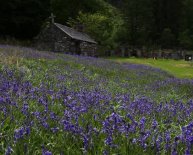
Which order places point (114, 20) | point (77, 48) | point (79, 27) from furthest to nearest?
point (114, 20) → point (79, 27) → point (77, 48)

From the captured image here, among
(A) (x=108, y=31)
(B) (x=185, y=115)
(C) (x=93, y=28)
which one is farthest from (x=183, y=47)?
(B) (x=185, y=115)

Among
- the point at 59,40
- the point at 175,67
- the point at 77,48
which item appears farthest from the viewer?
the point at 77,48

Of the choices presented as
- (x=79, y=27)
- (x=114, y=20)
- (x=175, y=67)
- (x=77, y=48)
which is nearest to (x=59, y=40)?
(x=77, y=48)

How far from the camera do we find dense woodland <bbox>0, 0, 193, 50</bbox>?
50.7 m

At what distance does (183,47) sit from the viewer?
307 feet

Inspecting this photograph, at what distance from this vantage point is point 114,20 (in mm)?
74875

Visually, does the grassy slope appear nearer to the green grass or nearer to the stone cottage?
the green grass

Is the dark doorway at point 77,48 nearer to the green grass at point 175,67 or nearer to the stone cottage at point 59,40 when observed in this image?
the stone cottage at point 59,40

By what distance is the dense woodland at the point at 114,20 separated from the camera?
5067 centimetres

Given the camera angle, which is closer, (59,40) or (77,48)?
(59,40)

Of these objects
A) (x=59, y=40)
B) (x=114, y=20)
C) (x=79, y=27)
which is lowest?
(x=59, y=40)

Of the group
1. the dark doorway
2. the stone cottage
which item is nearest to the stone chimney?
the stone cottage

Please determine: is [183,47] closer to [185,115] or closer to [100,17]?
[100,17]

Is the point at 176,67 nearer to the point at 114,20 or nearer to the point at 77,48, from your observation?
the point at 77,48
